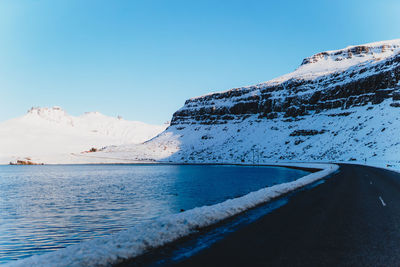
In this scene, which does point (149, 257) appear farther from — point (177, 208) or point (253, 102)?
point (253, 102)

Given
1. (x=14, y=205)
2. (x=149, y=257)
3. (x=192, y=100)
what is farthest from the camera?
(x=192, y=100)

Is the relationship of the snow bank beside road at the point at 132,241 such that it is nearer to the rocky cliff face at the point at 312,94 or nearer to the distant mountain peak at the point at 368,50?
the rocky cliff face at the point at 312,94

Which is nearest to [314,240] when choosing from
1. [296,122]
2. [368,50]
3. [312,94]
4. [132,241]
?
[132,241]

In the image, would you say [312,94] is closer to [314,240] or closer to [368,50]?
[368,50]

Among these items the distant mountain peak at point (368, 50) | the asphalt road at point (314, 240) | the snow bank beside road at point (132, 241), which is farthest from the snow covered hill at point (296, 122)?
the snow bank beside road at point (132, 241)

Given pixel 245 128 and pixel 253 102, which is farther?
pixel 253 102

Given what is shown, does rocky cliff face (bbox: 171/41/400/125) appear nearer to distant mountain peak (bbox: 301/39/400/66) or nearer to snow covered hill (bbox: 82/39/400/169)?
distant mountain peak (bbox: 301/39/400/66)

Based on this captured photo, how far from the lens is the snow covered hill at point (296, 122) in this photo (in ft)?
281

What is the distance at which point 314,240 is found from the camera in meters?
7.21

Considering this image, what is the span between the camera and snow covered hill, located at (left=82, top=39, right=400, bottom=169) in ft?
281

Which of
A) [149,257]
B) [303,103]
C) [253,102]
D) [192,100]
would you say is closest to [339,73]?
[303,103]

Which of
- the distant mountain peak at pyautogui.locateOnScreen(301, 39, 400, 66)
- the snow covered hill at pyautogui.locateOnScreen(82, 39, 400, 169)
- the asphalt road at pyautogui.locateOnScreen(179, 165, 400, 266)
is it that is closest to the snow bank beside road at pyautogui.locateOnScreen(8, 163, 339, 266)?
the asphalt road at pyautogui.locateOnScreen(179, 165, 400, 266)

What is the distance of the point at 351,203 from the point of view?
1317 centimetres

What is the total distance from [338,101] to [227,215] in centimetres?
11584
